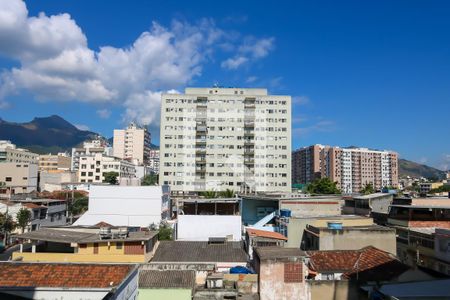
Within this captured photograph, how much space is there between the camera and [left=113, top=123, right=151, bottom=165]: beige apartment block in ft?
543

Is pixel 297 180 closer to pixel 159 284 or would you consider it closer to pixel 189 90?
pixel 189 90

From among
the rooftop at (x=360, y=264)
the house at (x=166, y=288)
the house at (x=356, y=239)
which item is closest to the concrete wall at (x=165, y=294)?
the house at (x=166, y=288)

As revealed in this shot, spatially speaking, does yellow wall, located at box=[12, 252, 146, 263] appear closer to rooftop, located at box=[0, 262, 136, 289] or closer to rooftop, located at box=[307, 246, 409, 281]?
rooftop, located at box=[0, 262, 136, 289]

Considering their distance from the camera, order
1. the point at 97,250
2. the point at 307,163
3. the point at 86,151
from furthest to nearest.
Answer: the point at 307,163 → the point at 86,151 → the point at 97,250

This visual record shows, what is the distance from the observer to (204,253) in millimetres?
30188

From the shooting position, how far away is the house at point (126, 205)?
51344mm

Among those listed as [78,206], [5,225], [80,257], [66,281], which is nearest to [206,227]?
[80,257]

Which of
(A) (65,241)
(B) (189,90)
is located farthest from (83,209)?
(A) (65,241)

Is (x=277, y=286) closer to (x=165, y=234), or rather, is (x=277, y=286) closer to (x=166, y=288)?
(x=166, y=288)

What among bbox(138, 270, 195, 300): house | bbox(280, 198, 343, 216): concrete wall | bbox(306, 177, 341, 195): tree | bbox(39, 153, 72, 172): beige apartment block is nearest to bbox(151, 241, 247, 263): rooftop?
bbox(138, 270, 195, 300): house

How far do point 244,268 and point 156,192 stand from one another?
28.3m

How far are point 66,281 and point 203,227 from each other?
23114 mm

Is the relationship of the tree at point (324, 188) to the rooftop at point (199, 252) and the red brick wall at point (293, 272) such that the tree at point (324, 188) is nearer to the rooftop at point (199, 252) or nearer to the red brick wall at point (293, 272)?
the rooftop at point (199, 252)

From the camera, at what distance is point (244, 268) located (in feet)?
85.7
